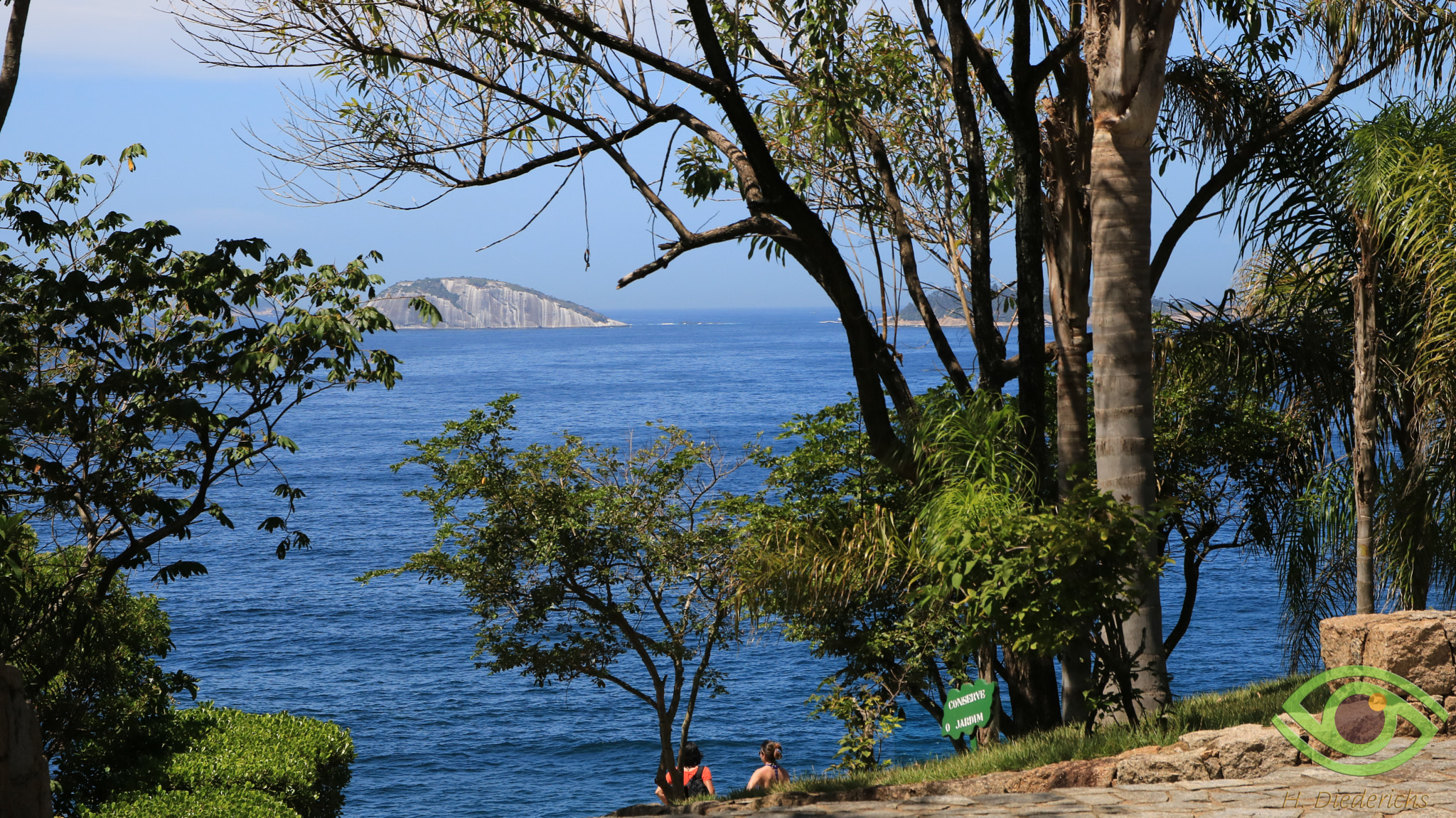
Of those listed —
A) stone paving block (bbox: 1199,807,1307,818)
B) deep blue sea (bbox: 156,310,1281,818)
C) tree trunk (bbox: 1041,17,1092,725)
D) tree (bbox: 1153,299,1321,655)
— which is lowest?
deep blue sea (bbox: 156,310,1281,818)

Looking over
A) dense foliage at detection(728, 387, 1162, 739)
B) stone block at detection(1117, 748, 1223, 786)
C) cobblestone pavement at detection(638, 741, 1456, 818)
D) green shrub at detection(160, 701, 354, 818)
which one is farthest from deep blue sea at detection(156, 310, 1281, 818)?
cobblestone pavement at detection(638, 741, 1456, 818)

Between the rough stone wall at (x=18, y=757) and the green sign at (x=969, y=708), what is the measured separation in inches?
175

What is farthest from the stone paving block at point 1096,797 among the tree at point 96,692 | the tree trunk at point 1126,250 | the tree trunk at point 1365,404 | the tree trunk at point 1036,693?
the tree at point 96,692

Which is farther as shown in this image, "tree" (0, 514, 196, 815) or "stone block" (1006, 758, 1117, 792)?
"tree" (0, 514, 196, 815)

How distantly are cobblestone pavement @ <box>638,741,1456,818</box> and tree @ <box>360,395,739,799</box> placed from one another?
6069mm

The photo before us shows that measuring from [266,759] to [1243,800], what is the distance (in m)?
7.44

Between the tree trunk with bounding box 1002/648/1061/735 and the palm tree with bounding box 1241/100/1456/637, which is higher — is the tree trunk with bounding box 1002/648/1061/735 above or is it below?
below

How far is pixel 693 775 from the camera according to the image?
11617 millimetres

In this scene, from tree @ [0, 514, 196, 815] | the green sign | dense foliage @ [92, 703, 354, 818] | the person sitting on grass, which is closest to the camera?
the green sign

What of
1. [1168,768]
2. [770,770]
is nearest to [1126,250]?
Answer: [1168,768]

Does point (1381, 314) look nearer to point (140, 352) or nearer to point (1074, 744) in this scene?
point (1074, 744)

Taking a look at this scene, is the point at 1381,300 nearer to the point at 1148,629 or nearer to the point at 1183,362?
the point at 1183,362

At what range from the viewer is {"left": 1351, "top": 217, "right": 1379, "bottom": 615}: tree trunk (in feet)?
25.7

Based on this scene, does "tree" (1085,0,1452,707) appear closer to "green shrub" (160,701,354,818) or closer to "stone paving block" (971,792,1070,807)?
"stone paving block" (971,792,1070,807)
